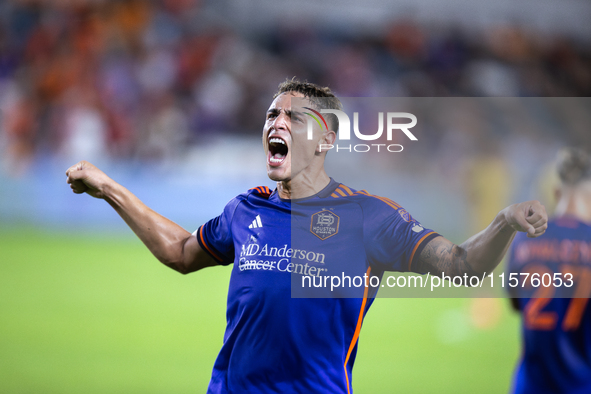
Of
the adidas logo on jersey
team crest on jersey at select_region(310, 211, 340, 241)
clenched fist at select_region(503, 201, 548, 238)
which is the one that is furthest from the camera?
the adidas logo on jersey

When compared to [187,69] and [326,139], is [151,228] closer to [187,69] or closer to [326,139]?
[326,139]

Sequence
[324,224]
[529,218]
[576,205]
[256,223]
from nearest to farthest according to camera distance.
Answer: [529,218] → [324,224] → [256,223] → [576,205]

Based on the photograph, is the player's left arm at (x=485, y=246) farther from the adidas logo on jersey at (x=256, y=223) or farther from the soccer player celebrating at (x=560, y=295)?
the soccer player celebrating at (x=560, y=295)

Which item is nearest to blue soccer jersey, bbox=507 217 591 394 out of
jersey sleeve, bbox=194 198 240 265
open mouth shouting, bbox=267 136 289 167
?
open mouth shouting, bbox=267 136 289 167

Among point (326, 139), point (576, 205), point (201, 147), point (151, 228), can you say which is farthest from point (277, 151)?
point (201, 147)

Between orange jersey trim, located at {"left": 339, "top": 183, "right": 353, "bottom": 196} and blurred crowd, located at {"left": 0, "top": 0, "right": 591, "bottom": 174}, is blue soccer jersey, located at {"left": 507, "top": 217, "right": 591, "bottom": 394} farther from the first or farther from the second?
blurred crowd, located at {"left": 0, "top": 0, "right": 591, "bottom": 174}

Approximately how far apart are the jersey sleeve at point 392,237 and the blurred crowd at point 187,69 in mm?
11175

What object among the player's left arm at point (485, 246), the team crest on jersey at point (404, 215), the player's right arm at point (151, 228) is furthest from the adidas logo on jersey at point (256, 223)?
the player's left arm at point (485, 246)

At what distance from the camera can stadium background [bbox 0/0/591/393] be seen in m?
6.80

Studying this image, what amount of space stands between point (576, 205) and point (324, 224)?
5.72 feet

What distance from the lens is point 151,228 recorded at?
319cm

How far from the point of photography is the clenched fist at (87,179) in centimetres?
310

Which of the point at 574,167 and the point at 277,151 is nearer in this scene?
the point at 277,151

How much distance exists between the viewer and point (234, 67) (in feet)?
53.0
